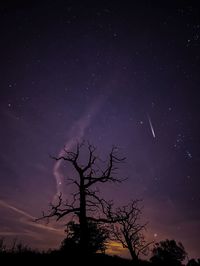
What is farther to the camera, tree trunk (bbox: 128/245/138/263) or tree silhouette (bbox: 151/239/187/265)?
tree silhouette (bbox: 151/239/187/265)

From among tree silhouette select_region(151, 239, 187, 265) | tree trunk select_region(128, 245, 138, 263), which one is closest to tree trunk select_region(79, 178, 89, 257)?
tree trunk select_region(128, 245, 138, 263)

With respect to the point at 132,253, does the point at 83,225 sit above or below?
below

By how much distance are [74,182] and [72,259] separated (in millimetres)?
6465

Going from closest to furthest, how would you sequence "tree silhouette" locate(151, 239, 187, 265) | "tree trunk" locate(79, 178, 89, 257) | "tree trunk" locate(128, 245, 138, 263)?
"tree trunk" locate(79, 178, 89, 257) → "tree trunk" locate(128, 245, 138, 263) → "tree silhouette" locate(151, 239, 187, 265)

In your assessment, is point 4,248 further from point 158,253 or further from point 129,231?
point 158,253

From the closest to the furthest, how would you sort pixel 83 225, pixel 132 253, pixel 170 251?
pixel 83 225, pixel 132 253, pixel 170 251

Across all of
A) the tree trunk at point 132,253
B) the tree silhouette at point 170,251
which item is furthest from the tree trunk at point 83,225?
the tree silhouette at point 170,251

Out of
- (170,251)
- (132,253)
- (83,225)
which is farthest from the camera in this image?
(170,251)

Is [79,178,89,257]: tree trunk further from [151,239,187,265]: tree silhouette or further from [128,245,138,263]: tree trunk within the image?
[151,239,187,265]: tree silhouette

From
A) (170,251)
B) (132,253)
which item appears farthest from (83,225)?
(170,251)

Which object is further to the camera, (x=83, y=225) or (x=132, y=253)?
(x=132, y=253)

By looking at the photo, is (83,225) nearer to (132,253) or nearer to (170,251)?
(132,253)

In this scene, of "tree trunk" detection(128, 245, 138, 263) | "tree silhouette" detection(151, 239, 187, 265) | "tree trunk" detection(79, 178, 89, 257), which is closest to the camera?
"tree trunk" detection(79, 178, 89, 257)

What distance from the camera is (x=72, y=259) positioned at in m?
19.7
